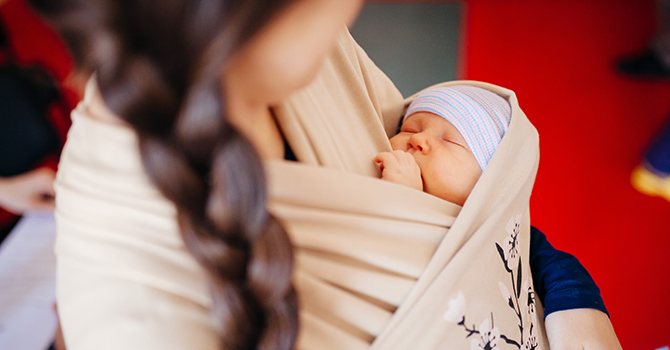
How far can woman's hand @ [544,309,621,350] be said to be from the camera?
0.58 meters

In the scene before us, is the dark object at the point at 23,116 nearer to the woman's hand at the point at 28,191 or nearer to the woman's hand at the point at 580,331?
the woman's hand at the point at 28,191

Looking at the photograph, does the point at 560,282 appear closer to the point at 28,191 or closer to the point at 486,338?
the point at 486,338

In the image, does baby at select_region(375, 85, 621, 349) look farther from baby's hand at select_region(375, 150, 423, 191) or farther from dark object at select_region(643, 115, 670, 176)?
dark object at select_region(643, 115, 670, 176)

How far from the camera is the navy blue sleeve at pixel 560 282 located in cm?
64

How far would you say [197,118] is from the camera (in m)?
0.24

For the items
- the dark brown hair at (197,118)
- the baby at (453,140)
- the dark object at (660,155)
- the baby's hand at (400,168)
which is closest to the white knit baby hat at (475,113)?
the baby at (453,140)

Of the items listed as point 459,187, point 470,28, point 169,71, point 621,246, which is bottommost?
point 621,246

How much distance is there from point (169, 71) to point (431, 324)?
420mm

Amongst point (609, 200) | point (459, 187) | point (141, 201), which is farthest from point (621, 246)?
point (141, 201)

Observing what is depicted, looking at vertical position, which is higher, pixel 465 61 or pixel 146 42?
pixel 146 42

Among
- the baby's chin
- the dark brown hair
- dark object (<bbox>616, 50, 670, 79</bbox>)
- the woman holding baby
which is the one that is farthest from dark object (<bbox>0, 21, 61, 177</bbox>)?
dark object (<bbox>616, 50, 670, 79</bbox>)

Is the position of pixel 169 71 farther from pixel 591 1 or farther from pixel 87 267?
pixel 591 1

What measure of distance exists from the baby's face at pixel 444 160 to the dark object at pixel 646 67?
1.74 metres

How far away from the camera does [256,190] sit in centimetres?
26
